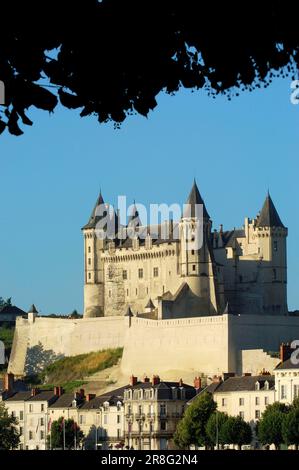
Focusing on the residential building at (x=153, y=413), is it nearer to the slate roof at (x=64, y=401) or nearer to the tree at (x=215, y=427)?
the slate roof at (x=64, y=401)

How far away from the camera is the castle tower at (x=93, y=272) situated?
83.2 meters

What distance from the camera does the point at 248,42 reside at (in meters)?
6.09

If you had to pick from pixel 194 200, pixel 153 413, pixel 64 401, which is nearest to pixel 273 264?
pixel 194 200

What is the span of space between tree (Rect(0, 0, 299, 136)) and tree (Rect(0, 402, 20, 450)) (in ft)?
186

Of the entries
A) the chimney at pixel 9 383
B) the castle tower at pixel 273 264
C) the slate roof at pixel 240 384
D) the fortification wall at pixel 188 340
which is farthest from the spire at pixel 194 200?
the slate roof at pixel 240 384

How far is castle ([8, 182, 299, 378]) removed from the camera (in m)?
71.9

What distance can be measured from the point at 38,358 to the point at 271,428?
3289cm

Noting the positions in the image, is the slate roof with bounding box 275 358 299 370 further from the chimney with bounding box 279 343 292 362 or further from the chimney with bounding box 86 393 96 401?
the chimney with bounding box 86 393 96 401

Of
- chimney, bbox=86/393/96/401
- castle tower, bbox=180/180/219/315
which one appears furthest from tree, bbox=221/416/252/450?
castle tower, bbox=180/180/219/315

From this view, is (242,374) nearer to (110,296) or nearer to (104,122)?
(110,296)

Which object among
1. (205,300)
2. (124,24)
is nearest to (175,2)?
(124,24)

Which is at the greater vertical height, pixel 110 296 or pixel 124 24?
pixel 110 296

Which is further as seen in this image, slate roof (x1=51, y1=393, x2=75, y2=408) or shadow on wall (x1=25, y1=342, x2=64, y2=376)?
shadow on wall (x1=25, y1=342, x2=64, y2=376)

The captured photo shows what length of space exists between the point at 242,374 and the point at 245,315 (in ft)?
15.3
